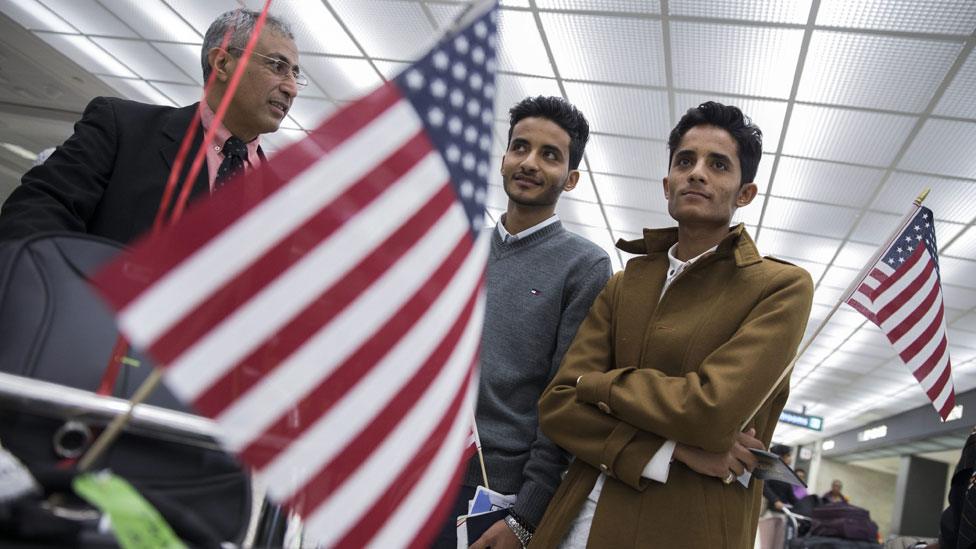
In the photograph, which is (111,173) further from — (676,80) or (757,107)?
(757,107)

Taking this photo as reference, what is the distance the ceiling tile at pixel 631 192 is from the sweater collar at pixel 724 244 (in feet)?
15.3

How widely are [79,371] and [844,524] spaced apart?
19.2 ft

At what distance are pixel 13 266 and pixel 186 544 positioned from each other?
1.68 ft

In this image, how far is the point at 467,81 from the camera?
1.00 m

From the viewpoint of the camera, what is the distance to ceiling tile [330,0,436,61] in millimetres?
4656

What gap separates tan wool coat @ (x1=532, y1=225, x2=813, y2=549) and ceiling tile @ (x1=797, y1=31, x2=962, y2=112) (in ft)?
10.1

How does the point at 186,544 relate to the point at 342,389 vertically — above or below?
below

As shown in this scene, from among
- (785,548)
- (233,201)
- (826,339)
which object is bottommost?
(785,548)

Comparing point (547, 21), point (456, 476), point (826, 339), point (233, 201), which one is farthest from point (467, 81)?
point (826, 339)

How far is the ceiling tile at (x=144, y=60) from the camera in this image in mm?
6164

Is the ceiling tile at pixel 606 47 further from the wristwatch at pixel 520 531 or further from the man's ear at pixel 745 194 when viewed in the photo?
the wristwatch at pixel 520 531

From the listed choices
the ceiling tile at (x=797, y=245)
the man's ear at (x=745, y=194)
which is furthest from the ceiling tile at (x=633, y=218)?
the man's ear at (x=745, y=194)

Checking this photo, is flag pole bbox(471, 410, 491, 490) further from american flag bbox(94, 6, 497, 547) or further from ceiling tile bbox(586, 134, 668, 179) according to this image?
ceiling tile bbox(586, 134, 668, 179)

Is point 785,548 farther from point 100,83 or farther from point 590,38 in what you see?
point 100,83
